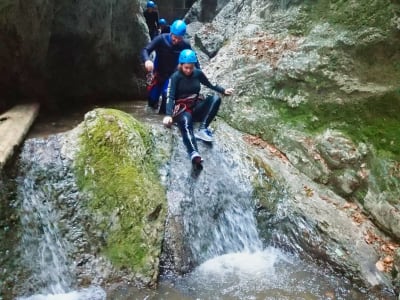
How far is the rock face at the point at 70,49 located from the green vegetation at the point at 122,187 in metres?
1.85

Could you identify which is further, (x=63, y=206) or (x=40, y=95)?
(x=40, y=95)

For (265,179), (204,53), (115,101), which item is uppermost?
(204,53)

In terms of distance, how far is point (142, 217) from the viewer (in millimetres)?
5293

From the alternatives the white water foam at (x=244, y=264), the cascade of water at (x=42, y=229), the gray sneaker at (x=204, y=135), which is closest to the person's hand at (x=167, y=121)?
the gray sneaker at (x=204, y=135)

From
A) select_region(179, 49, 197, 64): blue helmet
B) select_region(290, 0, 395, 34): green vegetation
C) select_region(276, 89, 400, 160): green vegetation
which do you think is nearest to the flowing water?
select_region(179, 49, 197, 64): blue helmet

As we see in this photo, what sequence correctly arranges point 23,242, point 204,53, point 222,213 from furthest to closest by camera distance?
point 204,53 → point 222,213 → point 23,242

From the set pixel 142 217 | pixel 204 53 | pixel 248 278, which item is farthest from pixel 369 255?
pixel 204 53

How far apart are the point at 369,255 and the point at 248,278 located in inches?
71.9

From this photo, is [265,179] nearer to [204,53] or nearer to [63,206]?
[63,206]

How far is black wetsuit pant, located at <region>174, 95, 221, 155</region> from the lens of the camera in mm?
6504

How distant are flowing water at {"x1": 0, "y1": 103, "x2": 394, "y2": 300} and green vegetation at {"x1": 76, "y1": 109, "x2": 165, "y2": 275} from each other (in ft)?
0.92

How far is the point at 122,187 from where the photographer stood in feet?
17.7

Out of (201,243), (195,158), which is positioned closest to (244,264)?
(201,243)

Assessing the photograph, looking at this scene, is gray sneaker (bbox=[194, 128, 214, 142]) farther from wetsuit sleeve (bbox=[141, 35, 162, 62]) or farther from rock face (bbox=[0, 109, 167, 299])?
wetsuit sleeve (bbox=[141, 35, 162, 62])
